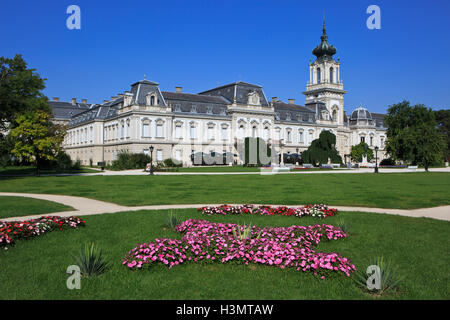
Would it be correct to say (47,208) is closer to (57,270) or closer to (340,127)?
(57,270)

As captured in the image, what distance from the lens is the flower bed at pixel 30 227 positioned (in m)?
8.36

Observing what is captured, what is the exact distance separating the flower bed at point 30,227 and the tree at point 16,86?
2183 centimetres

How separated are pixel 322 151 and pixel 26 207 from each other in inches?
1846

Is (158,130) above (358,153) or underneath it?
above

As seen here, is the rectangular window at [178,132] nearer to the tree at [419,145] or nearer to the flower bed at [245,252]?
the tree at [419,145]

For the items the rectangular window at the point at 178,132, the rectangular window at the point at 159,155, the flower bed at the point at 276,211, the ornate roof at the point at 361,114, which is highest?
the ornate roof at the point at 361,114

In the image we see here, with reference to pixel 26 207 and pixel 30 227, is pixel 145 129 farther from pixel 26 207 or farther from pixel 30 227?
pixel 30 227

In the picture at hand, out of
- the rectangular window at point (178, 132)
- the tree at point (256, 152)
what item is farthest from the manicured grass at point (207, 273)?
the rectangular window at point (178, 132)

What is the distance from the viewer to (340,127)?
82312mm

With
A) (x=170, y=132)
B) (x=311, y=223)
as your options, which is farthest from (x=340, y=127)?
(x=311, y=223)

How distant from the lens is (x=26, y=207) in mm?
13344

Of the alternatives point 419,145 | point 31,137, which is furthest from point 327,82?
point 31,137

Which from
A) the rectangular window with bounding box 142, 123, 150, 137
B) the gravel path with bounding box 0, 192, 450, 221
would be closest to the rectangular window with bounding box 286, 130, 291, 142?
the rectangular window with bounding box 142, 123, 150, 137

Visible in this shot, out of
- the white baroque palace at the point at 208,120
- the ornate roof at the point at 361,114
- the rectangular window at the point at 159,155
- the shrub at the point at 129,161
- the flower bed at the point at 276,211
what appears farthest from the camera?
the ornate roof at the point at 361,114
